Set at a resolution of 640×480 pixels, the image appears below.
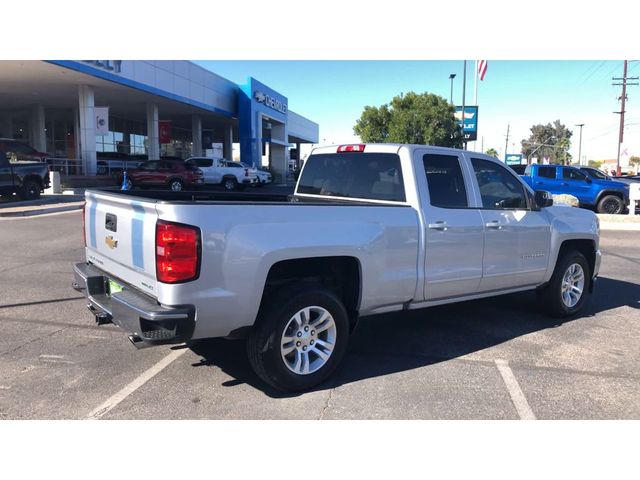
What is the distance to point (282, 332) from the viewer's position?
3738mm

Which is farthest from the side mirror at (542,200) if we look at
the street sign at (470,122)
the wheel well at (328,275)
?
the street sign at (470,122)

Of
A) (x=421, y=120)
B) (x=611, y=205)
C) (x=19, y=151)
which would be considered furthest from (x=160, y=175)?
(x=611, y=205)

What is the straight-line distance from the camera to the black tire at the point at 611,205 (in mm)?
19344

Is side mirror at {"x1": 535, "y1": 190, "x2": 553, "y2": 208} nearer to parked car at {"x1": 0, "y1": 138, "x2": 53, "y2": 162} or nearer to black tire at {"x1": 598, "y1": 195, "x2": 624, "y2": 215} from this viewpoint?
black tire at {"x1": 598, "y1": 195, "x2": 624, "y2": 215}

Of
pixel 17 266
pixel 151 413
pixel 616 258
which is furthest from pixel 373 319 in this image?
pixel 616 258

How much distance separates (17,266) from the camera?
8305 mm

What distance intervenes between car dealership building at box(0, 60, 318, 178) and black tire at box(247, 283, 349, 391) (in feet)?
67.2

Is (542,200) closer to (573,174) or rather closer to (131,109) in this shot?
(573,174)

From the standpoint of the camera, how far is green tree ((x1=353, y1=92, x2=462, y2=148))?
103 ft

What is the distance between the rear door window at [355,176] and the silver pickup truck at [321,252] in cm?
1

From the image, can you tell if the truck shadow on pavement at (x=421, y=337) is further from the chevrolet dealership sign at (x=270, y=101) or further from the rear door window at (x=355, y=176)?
the chevrolet dealership sign at (x=270, y=101)

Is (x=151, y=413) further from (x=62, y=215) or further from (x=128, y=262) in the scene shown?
(x=62, y=215)
